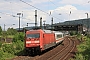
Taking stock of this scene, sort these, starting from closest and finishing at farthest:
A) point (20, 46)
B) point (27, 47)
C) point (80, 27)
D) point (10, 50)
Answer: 1. point (27, 47)
2. point (10, 50)
3. point (20, 46)
4. point (80, 27)

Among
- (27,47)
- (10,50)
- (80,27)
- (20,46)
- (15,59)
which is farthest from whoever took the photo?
(80,27)

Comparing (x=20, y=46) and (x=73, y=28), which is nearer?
(x=20, y=46)

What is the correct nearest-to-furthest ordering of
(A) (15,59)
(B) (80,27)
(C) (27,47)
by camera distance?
(A) (15,59) < (C) (27,47) < (B) (80,27)

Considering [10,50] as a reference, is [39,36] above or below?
above

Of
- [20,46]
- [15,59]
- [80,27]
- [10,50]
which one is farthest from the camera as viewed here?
[80,27]

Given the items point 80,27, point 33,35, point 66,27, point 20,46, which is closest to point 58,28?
point 66,27

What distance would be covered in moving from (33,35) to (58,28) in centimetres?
7503

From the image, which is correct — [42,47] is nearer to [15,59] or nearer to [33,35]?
[33,35]

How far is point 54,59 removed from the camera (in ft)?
76.5

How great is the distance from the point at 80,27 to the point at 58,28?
33.0 feet

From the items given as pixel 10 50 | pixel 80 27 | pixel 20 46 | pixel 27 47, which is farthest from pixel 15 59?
pixel 80 27

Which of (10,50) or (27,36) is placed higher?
(27,36)

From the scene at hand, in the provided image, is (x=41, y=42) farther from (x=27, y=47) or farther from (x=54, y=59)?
(x=54, y=59)

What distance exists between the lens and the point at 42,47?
26.3 metres
